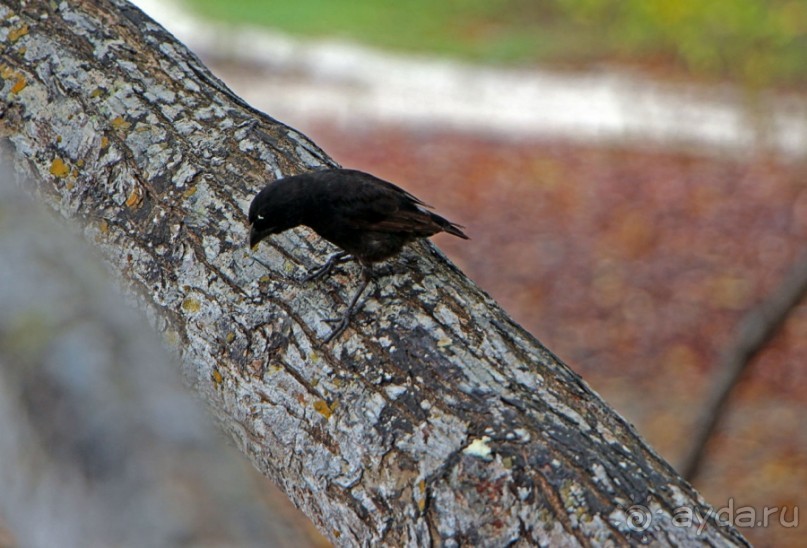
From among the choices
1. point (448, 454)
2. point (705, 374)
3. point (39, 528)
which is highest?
point (705, 374)

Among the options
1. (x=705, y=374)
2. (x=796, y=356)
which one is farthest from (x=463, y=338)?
(x=796, y=356)

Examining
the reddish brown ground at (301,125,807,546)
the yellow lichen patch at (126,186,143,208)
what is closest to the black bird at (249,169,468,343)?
the yellow lichen patch at (126,186,143,208)

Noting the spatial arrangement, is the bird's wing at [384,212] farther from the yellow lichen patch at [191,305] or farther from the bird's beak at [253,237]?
the yellow lichen patch at [191,305]

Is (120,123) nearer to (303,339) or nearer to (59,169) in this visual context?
(59,169)

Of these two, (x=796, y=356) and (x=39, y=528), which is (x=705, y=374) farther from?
(x=39, y=528)

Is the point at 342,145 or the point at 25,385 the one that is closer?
the point at 25,385

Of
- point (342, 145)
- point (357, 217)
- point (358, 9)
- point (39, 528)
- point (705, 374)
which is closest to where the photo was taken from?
point (39, 528)

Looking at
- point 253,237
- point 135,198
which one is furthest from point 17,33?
point 253,237
